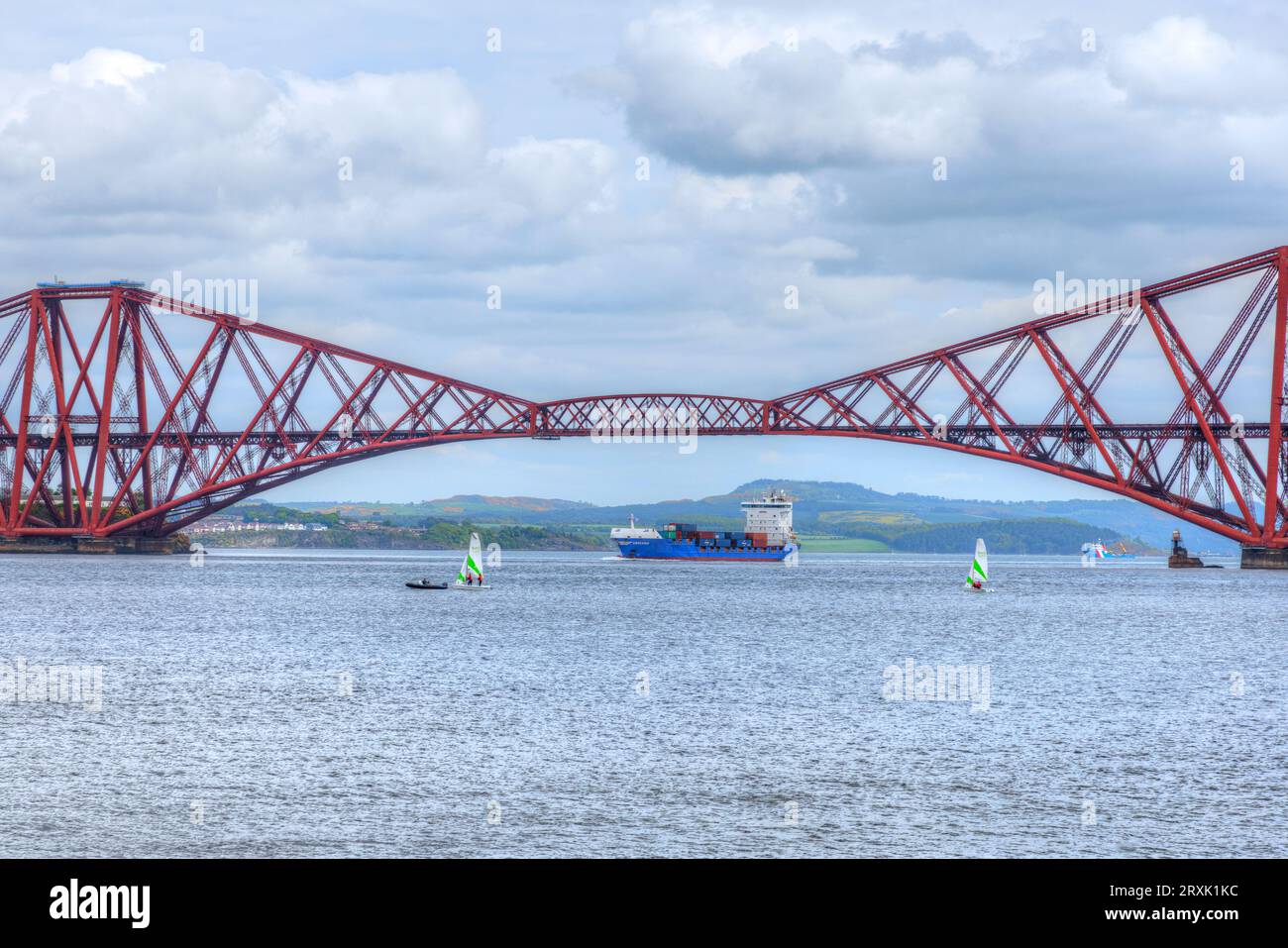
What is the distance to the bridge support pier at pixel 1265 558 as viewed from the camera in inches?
5221

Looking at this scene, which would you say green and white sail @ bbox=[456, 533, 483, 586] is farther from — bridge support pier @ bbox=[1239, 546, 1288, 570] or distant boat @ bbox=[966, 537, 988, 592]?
bridge support pier @ bbox=[1239, 546, 1288, 570]

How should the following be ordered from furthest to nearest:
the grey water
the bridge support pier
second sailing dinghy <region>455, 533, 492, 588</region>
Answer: the bridge support pier < second sailing dinghy <region>455, 533, 492, 588</region> < the grey water

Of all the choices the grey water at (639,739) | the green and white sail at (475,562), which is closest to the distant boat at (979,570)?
the grey water at (639,739)

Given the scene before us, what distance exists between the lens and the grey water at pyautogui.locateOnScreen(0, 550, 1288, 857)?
28.1 m

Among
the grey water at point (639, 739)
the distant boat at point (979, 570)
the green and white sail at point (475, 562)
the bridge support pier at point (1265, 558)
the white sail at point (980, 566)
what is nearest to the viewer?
the grey water at point (639, 739)

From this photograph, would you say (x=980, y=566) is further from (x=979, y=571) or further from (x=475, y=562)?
(x=475, y=562)

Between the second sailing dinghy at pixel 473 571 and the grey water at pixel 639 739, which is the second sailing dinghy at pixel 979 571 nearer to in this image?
the grey water at pixel 639 739

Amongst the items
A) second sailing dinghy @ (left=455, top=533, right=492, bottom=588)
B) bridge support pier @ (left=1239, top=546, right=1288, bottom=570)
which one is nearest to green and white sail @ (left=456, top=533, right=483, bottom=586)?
second sailing dinghy @ (left=455, top=533, right=492, bottom=588)

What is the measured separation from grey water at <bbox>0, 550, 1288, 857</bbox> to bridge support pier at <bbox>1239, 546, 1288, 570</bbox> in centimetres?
5178

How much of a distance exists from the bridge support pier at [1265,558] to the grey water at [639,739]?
51.8 metres
